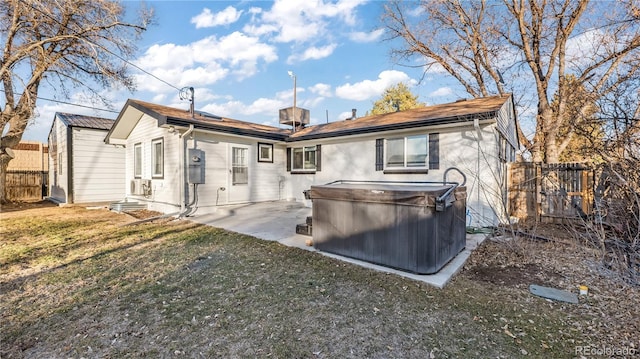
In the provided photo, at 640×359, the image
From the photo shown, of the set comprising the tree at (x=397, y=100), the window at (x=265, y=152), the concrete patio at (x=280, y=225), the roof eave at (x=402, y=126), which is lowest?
the concrete patio at (x=280, y=225)

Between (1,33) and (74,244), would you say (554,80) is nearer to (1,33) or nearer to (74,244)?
(74,244)

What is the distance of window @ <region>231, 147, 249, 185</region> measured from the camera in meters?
8.96

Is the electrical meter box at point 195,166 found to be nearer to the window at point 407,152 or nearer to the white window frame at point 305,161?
the white window frame at point 305,161

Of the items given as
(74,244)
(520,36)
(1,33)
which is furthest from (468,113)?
(1,33)

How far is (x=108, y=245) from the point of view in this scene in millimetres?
5012

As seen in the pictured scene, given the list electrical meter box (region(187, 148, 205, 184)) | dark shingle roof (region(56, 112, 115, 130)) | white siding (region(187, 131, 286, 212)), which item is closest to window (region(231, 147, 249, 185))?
white siding (region(187, 131, 286, 212))

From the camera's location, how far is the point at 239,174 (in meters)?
9.13

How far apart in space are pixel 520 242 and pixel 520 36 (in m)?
11.8

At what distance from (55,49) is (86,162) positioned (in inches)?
169

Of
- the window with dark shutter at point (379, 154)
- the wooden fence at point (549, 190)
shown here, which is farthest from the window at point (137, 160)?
the wooden fence at point (549, 190)

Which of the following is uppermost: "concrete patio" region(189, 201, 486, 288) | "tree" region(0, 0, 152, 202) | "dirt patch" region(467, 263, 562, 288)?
"tree" region(0, 0, 152, 202)

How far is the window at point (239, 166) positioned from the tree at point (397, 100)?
60.1 feet

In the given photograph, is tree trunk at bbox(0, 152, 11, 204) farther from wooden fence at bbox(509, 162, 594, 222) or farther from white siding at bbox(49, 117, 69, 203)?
wooden fence at bbox(509, 162, 594, 222)

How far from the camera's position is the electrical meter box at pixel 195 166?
7.70m
